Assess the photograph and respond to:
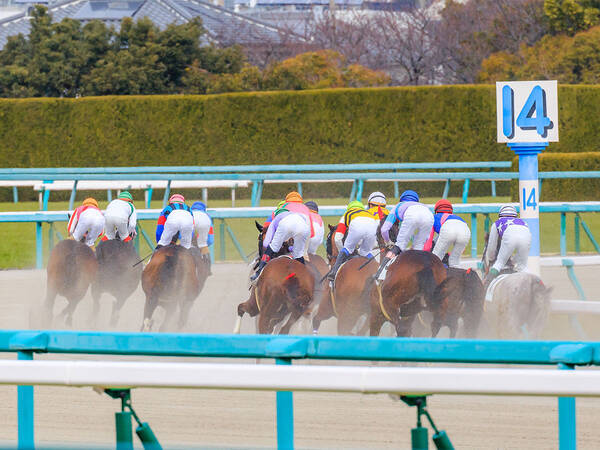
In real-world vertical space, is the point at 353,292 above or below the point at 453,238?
below

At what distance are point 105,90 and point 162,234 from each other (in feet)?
61.8

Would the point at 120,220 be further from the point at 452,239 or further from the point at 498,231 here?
the point at 498,231

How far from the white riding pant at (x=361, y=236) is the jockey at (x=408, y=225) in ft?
0.67

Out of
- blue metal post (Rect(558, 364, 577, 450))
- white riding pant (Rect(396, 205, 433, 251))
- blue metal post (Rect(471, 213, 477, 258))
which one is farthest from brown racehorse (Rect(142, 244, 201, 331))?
blue metal post (Rect(558, 364, 577, 450))

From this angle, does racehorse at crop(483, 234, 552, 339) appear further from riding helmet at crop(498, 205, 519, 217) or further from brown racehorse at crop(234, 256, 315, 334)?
brown racehorse at crop(234, 256, 315, 334)

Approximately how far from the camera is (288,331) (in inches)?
271

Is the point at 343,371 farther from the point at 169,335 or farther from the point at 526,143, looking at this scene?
the point at 526,143

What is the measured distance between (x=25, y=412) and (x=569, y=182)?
14.4 meters

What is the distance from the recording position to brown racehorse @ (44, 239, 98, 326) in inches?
322

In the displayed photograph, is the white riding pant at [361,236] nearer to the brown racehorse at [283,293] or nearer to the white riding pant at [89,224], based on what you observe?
the brown racehorse at [283,293]

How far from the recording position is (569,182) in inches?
648

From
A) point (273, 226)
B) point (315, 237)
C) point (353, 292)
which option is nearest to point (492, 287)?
point (353, 292)

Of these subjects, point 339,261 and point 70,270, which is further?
point 70,270

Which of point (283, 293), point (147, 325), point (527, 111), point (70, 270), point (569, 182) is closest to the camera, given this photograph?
point (527, 111)
